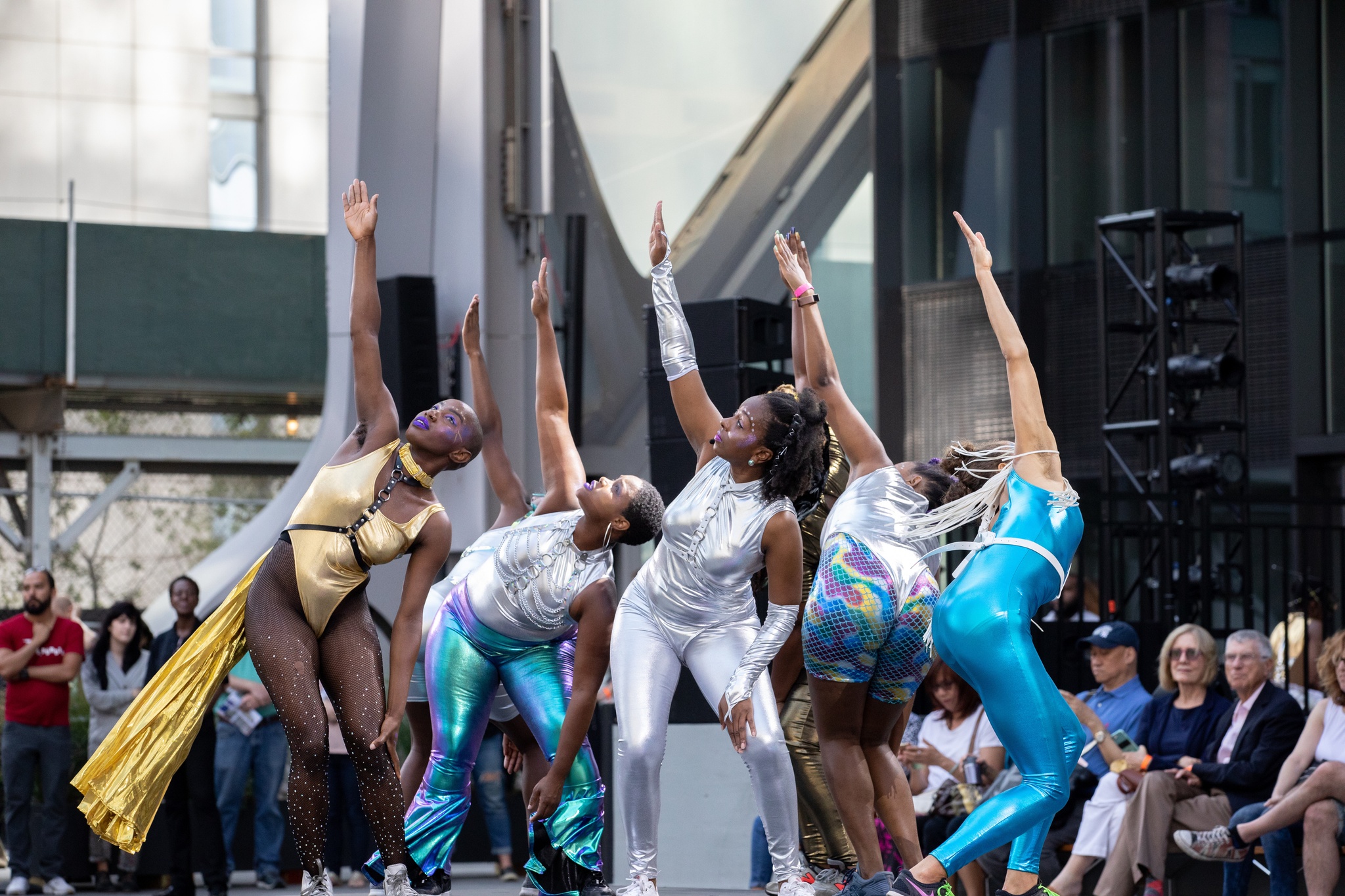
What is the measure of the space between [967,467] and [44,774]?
566cm

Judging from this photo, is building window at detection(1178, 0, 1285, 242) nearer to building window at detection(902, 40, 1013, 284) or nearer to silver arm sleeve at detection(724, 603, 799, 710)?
building window at detection(902, 40, 1013, 284)

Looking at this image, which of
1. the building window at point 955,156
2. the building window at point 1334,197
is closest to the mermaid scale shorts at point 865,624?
the building window at point 1334,197

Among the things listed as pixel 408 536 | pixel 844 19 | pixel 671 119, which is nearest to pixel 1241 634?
pixel 408 536

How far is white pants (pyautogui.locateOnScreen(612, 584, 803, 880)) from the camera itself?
477cm

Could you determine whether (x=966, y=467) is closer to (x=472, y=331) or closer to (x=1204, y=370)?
(x=472, y=331)

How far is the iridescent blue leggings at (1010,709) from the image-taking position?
450cm

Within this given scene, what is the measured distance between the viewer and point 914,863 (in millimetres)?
5000

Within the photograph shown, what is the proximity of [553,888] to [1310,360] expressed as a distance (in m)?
9.69

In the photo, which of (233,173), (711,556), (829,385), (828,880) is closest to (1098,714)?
(828,880)

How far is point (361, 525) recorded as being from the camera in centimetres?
520

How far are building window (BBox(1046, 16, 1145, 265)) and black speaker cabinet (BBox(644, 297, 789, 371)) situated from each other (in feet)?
23.1

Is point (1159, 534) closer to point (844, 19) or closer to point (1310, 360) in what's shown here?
point (1310, 360)

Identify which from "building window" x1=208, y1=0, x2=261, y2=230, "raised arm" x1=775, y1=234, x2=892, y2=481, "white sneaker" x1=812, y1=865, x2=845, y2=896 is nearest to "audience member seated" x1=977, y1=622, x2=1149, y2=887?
"white sneaker" x1=812, y1=865, x2=845, y2=896

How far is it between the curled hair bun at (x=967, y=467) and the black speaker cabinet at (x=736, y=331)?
2.79 m
